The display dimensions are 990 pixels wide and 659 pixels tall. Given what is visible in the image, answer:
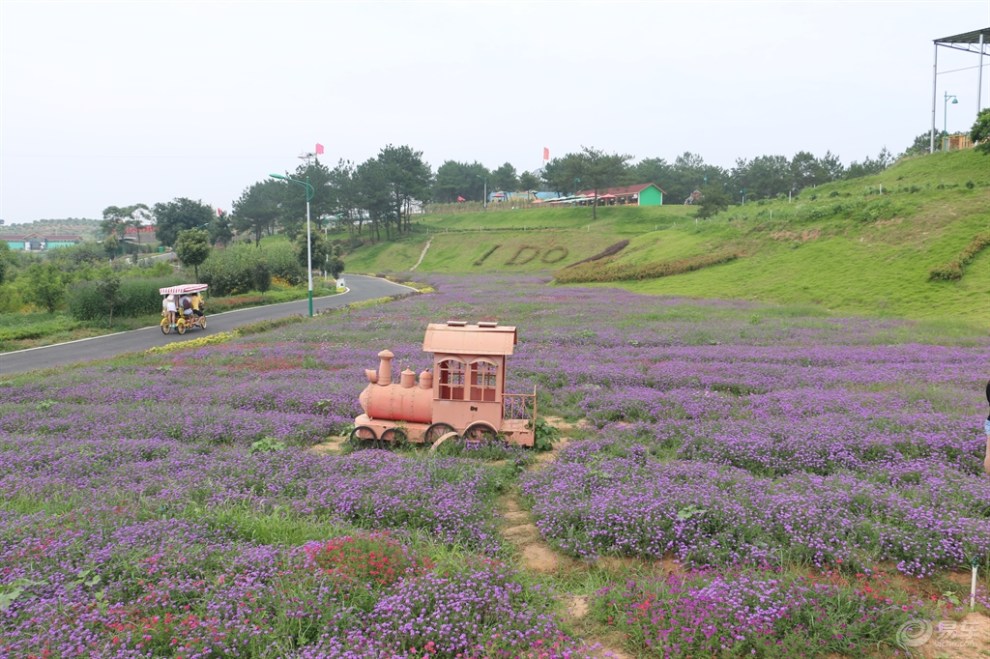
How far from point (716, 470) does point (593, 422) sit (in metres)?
3.66

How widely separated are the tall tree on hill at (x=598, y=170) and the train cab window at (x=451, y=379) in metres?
80.1

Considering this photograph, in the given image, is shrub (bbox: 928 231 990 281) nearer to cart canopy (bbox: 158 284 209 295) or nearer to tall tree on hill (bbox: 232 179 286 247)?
cart canopy (bbox: 158 284 209 295)

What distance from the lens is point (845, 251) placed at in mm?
36875

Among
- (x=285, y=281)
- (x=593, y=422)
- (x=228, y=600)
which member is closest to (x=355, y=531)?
(x=228, y=600)

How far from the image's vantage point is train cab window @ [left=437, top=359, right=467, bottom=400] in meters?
10.3

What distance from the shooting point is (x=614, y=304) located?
32031 mm

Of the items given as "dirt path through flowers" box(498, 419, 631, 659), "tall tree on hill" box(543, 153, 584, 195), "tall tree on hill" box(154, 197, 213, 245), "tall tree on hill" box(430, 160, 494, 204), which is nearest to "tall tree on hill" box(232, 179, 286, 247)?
"tall tree on hill" box(154, 197, 213, 245)

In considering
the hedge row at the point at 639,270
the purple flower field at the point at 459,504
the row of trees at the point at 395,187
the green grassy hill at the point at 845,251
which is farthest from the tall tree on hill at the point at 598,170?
the purple flower field at the point at 459,504

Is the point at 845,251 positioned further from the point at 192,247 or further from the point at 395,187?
the point at 395,187

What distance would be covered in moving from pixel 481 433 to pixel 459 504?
9.71ft

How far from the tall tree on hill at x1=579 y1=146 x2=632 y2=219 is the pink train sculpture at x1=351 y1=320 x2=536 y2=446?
79.9 meters

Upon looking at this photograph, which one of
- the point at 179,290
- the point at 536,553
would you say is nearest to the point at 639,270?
the point at 179,290

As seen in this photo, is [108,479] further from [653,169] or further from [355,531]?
[653,169]

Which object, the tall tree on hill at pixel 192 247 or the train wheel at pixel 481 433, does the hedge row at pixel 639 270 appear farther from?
the train wheel at pixel 481 433
